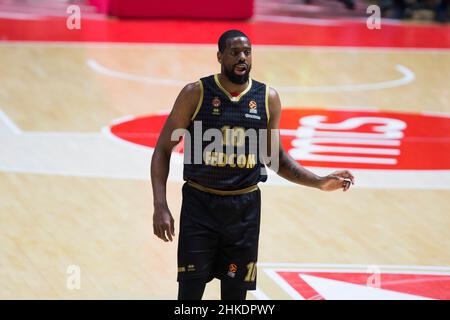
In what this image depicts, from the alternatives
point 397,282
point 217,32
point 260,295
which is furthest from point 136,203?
point 217,32

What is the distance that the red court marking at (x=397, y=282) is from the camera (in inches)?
261

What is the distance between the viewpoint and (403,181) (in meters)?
9.30

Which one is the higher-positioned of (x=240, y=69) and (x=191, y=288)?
(x=240, y=69)

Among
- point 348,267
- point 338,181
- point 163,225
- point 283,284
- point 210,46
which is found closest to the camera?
point 163,225

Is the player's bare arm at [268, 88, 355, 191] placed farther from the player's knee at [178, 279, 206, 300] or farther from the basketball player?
the player's knee at [178, 279, 206, 300]

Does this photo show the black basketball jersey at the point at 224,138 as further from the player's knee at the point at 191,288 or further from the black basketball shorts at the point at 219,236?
the player's knee at the point at 191,288

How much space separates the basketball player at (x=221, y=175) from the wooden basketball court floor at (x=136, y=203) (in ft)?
4.98

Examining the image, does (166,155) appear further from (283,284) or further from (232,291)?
(283,284)

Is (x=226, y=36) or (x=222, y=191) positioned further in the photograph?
(x=222, y=191)

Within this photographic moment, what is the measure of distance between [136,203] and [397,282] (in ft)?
8.35

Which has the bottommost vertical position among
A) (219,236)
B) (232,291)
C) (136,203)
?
(136,203)

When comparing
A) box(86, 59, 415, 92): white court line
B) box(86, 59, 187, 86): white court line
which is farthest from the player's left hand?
box(86, 59, 187, 86): white court line

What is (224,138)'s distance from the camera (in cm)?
493

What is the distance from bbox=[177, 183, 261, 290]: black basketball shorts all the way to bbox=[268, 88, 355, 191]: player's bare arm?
0.24 metres
